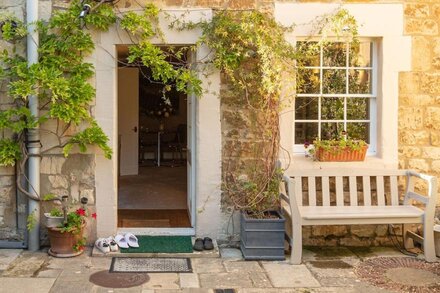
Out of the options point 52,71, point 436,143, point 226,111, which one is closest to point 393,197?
point 436,143

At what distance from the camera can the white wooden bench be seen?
5.90 metres

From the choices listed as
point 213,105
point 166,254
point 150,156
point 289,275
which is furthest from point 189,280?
point 150,156

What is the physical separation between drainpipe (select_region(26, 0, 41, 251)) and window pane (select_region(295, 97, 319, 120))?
2992 millimetres

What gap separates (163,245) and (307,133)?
2.17 m

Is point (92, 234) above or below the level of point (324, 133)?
below

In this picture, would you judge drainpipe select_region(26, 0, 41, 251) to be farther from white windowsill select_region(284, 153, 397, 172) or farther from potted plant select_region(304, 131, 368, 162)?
potted plant select_region(304, 131, 368, 162)

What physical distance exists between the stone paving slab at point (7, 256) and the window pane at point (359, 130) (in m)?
4.06

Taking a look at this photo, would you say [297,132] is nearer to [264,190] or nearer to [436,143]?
[264,190]

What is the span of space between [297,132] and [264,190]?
916 millimetres

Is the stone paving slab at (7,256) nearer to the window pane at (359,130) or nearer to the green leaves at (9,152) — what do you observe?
the green leaves at (9,152)

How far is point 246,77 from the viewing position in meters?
6.30

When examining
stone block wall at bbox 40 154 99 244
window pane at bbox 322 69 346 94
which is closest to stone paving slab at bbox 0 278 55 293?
stone block wall at bbox 40 154 99 244

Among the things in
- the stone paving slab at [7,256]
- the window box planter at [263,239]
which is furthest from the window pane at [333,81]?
the stone paving slab at [7,256]

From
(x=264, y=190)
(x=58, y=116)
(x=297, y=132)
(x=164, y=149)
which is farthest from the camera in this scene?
(x=164, y=149)
